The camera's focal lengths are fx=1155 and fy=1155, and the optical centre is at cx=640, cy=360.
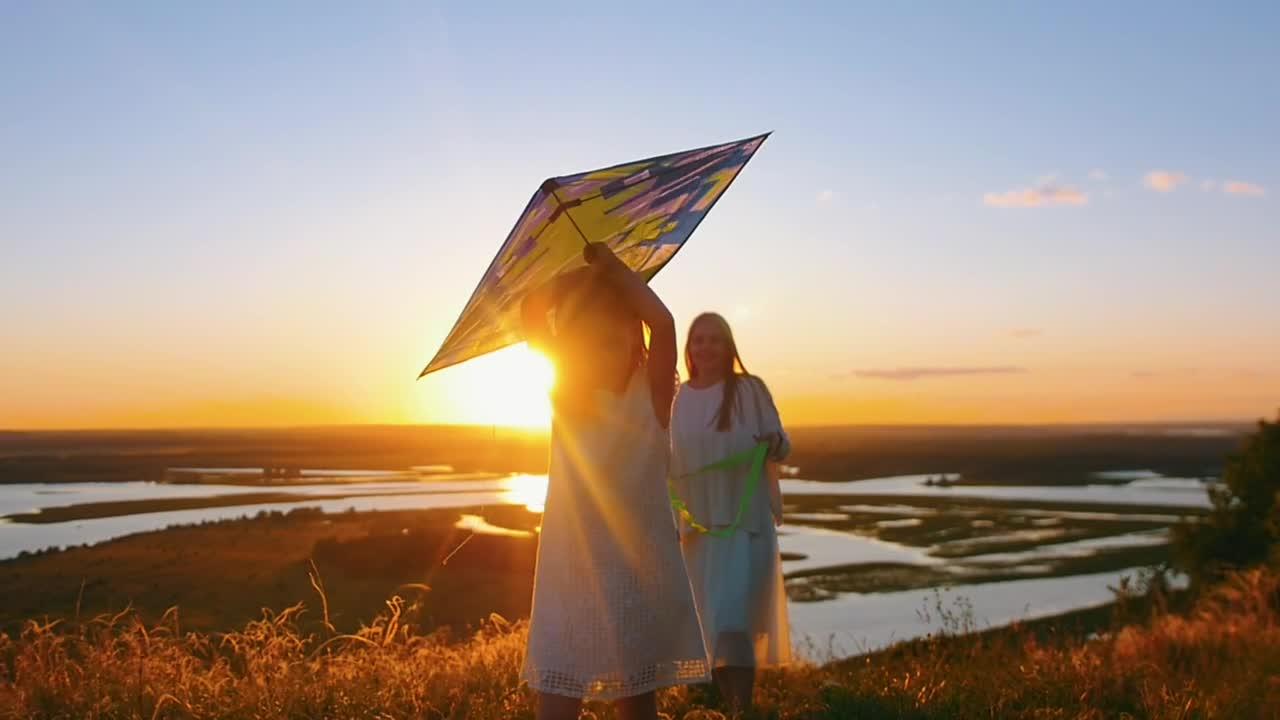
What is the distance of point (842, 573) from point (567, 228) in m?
28.3

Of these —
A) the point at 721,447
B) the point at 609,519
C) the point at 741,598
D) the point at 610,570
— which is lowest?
the point at 741,598

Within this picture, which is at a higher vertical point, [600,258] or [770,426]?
[600,258]

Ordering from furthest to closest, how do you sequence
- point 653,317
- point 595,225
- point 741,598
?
point 741,598 < point 595,225 < point 653,317

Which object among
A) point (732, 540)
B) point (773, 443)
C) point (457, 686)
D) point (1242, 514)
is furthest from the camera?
point (1242, 514)

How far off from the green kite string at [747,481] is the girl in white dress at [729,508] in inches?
0.8

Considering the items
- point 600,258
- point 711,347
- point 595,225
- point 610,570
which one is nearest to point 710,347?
point 711,347

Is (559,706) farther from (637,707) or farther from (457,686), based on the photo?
(457,686)

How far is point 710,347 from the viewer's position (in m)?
7.75

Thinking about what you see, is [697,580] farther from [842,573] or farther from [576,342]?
[842,573]

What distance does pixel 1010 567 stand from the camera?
35000mm

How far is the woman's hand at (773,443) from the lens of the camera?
25.1 ft

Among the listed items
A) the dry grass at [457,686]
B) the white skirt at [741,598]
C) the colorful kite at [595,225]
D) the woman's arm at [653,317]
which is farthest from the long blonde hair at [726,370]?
the woman's arm at [653,317]

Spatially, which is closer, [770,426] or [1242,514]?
[770,426]

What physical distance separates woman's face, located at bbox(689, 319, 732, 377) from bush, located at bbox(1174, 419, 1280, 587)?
15123 mm
